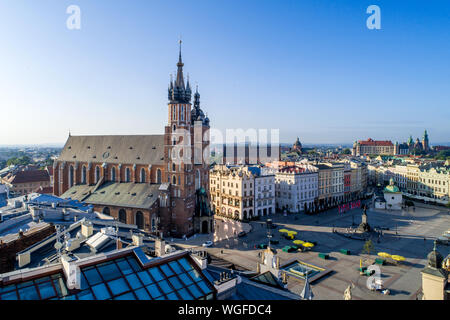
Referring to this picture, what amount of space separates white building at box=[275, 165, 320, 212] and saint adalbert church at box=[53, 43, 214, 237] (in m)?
22.6

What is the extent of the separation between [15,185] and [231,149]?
73.1 m

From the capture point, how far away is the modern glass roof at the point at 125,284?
10001mm

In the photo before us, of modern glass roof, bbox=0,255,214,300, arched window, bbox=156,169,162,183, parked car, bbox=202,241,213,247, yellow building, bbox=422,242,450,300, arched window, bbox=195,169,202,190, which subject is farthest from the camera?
arched window, bbox=195,169,202,190

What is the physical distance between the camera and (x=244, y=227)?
192ft

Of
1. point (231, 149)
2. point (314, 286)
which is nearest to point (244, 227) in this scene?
point (314, 286)

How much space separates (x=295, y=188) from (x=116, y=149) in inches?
1610

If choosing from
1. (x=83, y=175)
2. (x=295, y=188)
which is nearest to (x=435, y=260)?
(x=295, y=188)

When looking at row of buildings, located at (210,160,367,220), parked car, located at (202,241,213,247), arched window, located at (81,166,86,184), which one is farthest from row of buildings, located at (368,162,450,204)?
arched window, located at (81,166,86,184)

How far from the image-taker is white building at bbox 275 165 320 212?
72188mm

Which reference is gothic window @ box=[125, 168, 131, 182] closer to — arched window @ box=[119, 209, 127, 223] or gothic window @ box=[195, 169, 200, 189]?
arched window @ box=[119, 209, 127, 223]

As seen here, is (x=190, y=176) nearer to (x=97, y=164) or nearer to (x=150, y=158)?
(x=150, y=158)

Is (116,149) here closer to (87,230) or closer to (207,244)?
(207,244)

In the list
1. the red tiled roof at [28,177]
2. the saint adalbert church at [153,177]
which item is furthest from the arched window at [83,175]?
the red tiled roof at [28,177]

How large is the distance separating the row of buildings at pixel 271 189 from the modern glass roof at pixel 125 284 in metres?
53.4
